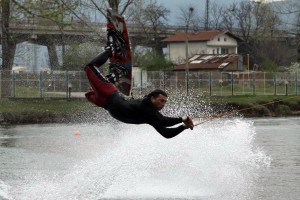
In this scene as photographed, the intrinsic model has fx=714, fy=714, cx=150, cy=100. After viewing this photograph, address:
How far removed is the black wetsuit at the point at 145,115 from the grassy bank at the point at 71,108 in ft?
63.6

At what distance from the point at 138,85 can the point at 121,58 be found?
3331 centimetres

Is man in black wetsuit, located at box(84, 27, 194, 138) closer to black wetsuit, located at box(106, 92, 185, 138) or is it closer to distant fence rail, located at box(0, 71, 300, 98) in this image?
black wetsuit, located at box(106, 92, 185, 138)

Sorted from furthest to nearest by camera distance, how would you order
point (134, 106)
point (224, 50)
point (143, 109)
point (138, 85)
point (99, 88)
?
point (224, 50) → point (138, 85) → point (99, 88) → point (134, 106) → point (143, 109)

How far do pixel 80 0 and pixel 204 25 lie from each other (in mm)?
78308

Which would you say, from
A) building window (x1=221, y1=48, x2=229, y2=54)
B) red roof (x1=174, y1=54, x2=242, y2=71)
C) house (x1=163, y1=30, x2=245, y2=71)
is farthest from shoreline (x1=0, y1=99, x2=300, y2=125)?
building window (x1=221, y1=48, x2=229, y2=54)

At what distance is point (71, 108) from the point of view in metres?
35.8

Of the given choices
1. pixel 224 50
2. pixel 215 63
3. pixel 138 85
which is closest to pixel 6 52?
pixel 138 85

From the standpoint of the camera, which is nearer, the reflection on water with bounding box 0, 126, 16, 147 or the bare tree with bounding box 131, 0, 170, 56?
the reflection on water with bounding box 0, 126, 16, 147

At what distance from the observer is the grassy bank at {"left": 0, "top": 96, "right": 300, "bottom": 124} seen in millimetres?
33719

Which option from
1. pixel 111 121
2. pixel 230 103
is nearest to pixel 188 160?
pixel 111 121

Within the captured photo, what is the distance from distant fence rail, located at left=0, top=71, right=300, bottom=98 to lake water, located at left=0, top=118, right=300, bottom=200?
789 inches

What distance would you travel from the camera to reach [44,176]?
575 inches

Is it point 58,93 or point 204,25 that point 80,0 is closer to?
point 58,93

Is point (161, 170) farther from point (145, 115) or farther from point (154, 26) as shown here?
point (154, 26)
